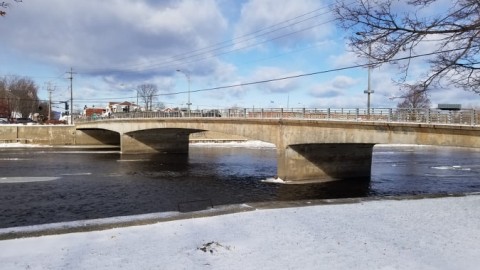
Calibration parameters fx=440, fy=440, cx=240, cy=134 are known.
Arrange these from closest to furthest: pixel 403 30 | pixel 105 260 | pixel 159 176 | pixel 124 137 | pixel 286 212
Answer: pixel 105 260, pixel 403 30, pixel 286 212, pixel 159 176, pixel 124 137

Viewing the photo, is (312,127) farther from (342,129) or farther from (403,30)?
(403,30)

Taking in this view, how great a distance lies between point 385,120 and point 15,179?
26.9m

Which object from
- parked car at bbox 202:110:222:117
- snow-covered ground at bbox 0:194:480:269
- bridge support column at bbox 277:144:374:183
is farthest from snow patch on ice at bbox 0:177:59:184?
snow-covered ground at bbox 0:194:480:269

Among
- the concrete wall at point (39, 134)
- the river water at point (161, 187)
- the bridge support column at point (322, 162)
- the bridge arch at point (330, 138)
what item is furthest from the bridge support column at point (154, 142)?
the bridge support column at point (322, 162)

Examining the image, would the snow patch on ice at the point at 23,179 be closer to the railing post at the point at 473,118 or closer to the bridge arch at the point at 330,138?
the bridge arch at the point at 330,138

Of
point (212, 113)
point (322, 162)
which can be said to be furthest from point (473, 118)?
point (212, 113)

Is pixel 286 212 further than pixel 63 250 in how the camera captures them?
Yes

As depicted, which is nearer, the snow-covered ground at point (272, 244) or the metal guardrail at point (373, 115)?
the snow-covered ground at point (272, 244)

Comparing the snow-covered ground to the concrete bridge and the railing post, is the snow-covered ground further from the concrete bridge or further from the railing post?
the concrete bridge

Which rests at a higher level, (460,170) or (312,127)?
(312,127)

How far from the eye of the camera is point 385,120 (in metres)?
28.0

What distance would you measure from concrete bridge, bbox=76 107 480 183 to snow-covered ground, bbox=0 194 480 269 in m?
12.9

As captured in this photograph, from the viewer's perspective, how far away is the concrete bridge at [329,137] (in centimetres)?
2448

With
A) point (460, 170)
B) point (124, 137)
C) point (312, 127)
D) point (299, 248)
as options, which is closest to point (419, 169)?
point (460, 170)
